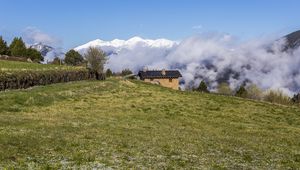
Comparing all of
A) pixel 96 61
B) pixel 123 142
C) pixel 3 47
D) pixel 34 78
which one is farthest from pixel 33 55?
pixel 123 142

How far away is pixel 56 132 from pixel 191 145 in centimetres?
1120

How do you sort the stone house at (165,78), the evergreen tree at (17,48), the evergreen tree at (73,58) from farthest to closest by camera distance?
the stone house at (165,78)
the evergreen tree at (73,58)
the evergreen tree at (17,48)

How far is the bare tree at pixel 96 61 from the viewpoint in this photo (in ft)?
394

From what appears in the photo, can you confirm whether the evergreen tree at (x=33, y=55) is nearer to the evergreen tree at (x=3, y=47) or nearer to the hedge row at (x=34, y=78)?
the evergreen tree at (x=3, y=47)

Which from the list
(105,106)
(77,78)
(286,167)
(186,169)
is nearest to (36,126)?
(186,169)

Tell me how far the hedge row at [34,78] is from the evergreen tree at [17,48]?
62.7 metres

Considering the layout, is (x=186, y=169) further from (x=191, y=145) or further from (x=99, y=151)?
(x=191, y=145)

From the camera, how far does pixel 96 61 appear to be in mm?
122812

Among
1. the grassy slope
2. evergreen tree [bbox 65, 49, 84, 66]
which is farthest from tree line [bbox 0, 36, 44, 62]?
the grassy slope

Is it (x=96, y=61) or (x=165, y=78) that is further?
(x=165, y=78)

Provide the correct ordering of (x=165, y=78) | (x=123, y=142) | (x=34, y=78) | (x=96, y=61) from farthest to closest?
(x=165, y=78)
(x=96, y=61)
(x=34, y=78)
(x=123, y=142)

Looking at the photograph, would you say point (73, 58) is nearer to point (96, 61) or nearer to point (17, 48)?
point (17, 48)

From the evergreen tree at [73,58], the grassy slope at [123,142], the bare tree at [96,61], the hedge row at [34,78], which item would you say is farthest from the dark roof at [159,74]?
the grassy slope at [123,142]

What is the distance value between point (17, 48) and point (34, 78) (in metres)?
90.1
